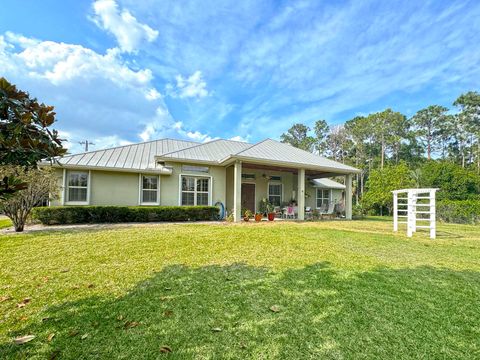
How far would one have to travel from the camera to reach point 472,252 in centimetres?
612

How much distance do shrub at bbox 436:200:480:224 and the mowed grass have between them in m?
12.1

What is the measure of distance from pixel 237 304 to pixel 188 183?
11.2 metres

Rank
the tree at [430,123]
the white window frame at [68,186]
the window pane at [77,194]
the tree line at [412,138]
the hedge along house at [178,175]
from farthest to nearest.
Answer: the tree at [430,123]
the tree line at [412,138]
the hedge along house at [178,175]
the window pane at [77,194]
the white window frame at [68,186]

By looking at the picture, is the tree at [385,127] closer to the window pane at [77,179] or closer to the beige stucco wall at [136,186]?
the beige stucco wall at [136,186]

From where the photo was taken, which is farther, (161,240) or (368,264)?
(161,240)

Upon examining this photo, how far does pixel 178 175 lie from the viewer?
13.4 metres

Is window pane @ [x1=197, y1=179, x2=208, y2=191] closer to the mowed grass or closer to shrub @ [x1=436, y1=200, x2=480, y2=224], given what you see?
the mowed grass

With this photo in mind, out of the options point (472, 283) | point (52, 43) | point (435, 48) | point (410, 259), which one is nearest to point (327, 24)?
point (435, 48)

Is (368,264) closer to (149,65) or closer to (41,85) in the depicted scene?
(149,65)

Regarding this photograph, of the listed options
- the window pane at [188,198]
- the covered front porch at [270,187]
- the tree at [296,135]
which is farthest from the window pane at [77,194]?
the tree at [296,135]

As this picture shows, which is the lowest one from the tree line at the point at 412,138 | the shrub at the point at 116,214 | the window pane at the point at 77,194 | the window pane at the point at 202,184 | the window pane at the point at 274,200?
the shrub at the point at 116,214

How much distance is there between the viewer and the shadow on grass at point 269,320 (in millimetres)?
2141

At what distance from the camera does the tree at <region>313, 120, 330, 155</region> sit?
A: 42.7 meters

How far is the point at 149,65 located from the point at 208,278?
12.8m
